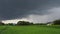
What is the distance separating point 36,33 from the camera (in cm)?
2178

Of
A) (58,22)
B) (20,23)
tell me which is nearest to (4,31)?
(20,23)

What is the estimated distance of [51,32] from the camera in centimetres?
2181

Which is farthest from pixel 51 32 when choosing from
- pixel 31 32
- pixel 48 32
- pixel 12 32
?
pixel 12 32

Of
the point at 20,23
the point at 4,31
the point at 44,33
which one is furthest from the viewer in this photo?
the point at 20,23

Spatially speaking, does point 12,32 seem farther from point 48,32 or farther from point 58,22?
point 58,22

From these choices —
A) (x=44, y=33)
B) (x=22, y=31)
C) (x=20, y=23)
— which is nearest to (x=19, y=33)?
(x=22, y=31)

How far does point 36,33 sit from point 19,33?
173 cm

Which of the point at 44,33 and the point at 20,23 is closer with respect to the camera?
the point at 44,33

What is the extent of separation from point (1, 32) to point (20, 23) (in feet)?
32.6

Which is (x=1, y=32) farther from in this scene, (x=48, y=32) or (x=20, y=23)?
(x=20, y=23)

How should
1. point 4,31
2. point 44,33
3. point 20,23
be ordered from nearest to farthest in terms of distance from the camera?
1. point 44,33
2. point 4,31
3. point 20,23

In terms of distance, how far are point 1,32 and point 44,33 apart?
4.47 meters

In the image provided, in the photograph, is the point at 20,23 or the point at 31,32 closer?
the point at 31,32

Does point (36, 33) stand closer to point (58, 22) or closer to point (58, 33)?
point (58, 33)
